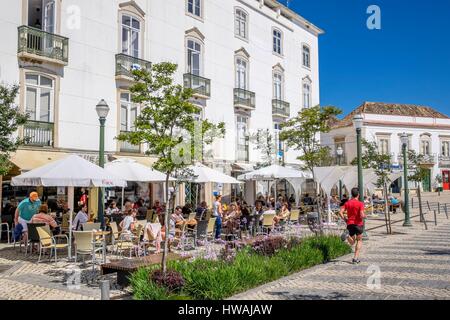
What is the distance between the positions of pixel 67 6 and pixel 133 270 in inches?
538

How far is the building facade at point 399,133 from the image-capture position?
163 feet

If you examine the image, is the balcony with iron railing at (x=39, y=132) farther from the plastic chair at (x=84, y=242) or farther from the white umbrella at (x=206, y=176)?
the plastic chair at (x=84, y=242)

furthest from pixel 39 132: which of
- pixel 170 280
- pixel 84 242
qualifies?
pixel 170 280

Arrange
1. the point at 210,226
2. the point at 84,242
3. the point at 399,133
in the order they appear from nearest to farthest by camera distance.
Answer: the point at 84,242, the point at 210,226, the point at 399,133

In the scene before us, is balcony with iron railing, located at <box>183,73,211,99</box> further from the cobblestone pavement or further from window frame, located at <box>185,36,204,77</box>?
the cobblestone pavement

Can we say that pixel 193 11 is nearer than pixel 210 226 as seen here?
No

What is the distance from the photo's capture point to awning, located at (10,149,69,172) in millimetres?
15039

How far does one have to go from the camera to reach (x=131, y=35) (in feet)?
66.9

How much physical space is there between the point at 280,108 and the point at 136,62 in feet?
41.8

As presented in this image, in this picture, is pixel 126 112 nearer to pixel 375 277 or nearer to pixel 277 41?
pixel 375 277

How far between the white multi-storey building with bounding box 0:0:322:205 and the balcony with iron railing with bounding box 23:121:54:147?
0.04m

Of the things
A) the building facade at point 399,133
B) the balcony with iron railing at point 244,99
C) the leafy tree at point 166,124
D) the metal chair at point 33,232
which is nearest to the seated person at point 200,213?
the metal chair at point 33,232
